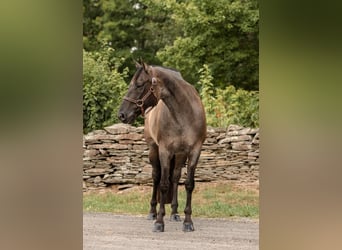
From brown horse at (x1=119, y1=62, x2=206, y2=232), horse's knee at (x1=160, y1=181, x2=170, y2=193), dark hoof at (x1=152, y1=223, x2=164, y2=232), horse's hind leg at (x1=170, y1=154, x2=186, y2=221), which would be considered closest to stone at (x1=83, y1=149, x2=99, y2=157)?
horse's hind leg at (x1=170, y1=154, x2=186, y2=221)

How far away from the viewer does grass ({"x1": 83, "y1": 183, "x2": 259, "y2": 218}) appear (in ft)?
19.5

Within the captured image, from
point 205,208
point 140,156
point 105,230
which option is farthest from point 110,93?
point 105,230

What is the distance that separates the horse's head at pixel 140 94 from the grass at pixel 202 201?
152 cm

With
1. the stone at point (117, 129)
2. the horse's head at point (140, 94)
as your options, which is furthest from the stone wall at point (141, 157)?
the horse's head at point (140, 94)

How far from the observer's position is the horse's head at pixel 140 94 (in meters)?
4.96

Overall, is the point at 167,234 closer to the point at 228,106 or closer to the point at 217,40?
the point at 228,106

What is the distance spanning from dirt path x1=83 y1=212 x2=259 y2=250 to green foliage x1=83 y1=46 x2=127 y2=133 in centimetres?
226

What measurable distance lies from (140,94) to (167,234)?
128cm

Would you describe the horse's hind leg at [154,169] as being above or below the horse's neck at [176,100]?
below

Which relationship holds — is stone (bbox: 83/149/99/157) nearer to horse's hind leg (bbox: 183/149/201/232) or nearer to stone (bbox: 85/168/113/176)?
stone (bbox: 85/168/113/176)

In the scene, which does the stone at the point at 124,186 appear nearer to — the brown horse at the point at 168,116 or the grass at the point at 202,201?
the grass at the point at 202,201
